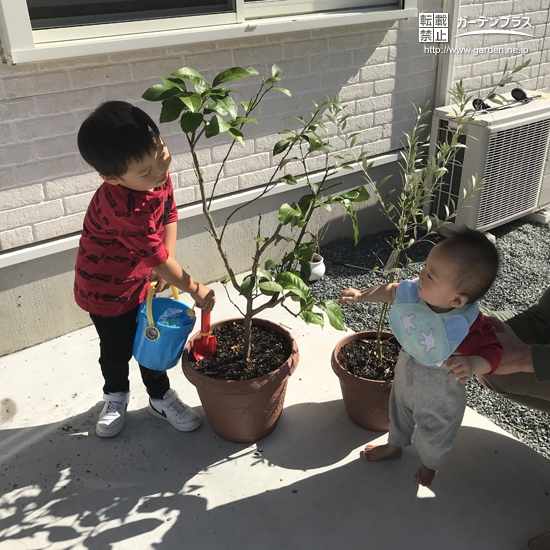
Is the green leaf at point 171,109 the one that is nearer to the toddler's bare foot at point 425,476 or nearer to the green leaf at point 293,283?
the green leaf at point 293,283

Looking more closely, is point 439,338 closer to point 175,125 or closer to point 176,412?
point 176,412

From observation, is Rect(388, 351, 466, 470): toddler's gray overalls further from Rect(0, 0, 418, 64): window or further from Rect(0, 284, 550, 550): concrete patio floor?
Rect(0, 0, 418, 64): window

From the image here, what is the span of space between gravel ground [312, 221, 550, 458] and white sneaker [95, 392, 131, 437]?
1.31 meters

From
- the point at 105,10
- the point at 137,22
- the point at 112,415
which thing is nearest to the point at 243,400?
the point at 112,415

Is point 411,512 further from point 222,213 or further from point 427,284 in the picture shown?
point 222,213

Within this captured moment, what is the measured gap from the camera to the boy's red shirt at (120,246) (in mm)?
2008

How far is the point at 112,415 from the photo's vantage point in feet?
8.09

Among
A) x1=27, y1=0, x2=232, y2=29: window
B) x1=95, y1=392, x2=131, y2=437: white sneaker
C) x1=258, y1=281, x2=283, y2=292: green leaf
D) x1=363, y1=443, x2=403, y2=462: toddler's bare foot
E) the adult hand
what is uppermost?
x1=27, y1=0, x2=232, y2=29: window

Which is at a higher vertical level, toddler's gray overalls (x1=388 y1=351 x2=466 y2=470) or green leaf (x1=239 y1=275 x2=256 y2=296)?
green leaf (x1=239 y1=275 x2=256 y2=296)

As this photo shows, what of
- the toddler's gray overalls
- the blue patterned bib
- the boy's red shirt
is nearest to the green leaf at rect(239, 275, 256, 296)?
the boy's red shirt

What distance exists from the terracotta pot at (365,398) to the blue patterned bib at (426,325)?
39 cm

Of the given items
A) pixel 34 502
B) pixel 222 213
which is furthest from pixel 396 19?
pixel 34 502

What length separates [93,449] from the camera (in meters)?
2.40

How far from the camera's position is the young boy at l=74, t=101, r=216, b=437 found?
1875 mm
